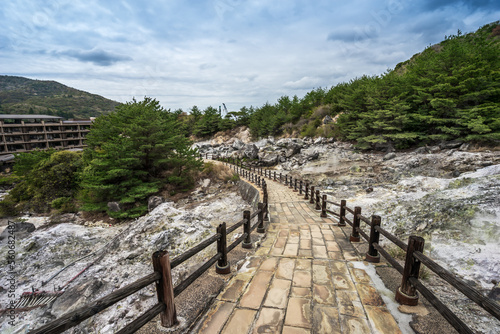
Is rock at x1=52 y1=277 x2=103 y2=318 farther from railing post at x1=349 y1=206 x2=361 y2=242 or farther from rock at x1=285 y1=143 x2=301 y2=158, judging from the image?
rock at x1=285 y1=143 x2=301 y2=158

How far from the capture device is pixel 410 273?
112 inches

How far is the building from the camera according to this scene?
38213mm

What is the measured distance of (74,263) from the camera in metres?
9.23

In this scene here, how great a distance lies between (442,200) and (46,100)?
173099 millimetres

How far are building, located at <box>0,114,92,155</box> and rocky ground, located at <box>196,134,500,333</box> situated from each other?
50.7 m

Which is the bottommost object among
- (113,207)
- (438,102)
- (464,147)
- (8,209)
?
(8,209)

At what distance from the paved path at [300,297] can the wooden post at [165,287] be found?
1.33 ft

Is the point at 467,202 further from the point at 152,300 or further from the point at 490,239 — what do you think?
the point at 152,300

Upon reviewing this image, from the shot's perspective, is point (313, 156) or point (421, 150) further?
point (313, 156)

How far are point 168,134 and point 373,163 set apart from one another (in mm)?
18869

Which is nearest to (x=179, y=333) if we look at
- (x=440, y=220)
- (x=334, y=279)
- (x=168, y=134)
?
(x=334, y=279)

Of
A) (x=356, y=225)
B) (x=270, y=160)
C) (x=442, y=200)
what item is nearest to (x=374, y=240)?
(x=356, y=225)

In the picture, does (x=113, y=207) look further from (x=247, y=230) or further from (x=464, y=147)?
(x=464, y=147)

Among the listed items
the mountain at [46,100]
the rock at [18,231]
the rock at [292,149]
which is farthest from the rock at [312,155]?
the mountain at [46,100]
